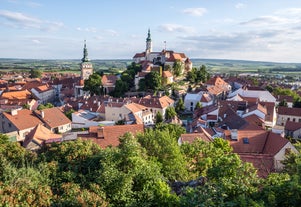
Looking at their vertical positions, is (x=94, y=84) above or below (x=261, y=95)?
above

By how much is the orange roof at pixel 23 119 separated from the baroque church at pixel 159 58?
36093 mm

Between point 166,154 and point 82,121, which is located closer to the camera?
point 166,154

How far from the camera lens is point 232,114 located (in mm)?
40969

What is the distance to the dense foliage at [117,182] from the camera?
344 inches

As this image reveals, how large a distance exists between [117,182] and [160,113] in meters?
38.5

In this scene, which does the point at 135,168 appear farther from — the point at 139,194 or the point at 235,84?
the point at 235,84

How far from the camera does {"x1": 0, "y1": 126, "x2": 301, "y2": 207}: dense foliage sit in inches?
344

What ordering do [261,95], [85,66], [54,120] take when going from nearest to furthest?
[54,120] < [261,95] < [85,66]

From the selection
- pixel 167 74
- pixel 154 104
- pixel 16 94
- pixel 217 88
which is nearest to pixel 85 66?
pixel 16 94

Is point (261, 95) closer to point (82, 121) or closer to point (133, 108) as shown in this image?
point (133, 108)

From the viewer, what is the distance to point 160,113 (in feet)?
161

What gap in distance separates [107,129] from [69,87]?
61407mm

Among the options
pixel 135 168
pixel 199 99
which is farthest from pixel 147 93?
pixel 135 168

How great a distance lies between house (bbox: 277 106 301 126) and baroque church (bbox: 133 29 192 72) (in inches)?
1357
